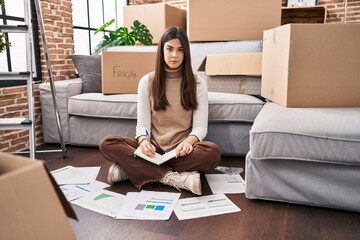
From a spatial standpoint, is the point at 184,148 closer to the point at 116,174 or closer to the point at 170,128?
the point at 170,128

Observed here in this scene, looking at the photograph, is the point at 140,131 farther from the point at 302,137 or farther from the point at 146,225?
the point at 302,137

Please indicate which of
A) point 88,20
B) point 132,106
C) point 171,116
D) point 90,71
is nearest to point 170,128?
point 171,116

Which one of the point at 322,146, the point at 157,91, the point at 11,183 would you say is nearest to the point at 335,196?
the point at 322,146

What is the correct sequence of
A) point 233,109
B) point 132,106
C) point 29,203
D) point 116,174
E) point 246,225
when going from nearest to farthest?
point 29,203, point 246,225, point 116,174, point 233,109, point 132,106

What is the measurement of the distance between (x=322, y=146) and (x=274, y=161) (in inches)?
8.7

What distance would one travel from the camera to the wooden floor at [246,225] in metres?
1.26

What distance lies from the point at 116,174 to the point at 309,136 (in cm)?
98

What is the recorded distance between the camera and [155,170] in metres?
1.71

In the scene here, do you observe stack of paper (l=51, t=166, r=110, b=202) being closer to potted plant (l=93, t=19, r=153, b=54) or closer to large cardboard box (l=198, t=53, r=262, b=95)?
large cardboard box (l=198, t=53, r=262, b=95)

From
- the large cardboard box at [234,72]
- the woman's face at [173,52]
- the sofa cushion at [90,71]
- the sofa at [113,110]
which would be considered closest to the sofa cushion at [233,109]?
the sofa at [113,110]

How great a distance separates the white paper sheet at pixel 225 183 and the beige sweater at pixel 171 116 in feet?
0.91

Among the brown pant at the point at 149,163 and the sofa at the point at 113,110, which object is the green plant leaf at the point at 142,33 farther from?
the brown pant at the point at 149,163

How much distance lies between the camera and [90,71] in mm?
2686

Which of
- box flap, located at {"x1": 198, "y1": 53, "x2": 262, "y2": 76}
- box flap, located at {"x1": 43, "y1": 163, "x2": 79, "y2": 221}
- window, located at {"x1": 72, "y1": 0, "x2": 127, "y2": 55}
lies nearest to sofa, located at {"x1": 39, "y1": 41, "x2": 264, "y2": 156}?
box flap, located at {"x1": 198, "y1": 53, "x2": 262, "y2": 76}
